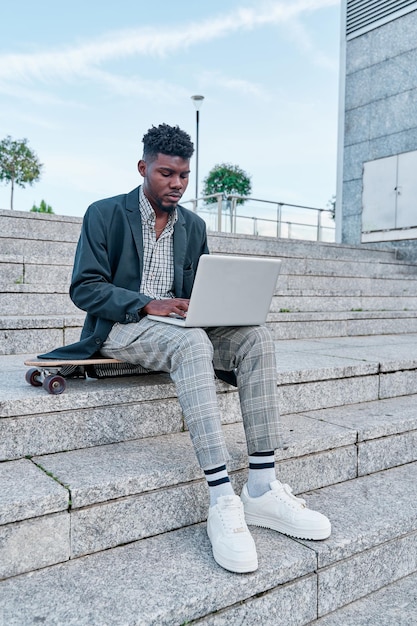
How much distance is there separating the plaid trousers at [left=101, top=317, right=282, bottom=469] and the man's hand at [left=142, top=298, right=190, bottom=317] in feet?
0.16

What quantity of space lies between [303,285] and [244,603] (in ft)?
15.8

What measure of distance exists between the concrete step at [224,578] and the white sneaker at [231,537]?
4cm

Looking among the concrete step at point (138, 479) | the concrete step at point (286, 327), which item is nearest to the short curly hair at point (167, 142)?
the concrete step at point (138, 479)

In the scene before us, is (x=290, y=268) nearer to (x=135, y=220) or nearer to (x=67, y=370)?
(x=135, y=220)

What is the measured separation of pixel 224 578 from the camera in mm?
1682

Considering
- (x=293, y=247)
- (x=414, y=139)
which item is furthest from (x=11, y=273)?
(x=414, y=139)

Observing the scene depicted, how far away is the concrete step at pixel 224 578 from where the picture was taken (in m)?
1.52

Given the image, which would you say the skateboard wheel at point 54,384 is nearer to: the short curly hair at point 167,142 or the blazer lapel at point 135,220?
the blazer lapel at point 135,220

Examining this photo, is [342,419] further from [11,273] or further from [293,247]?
[293,247]

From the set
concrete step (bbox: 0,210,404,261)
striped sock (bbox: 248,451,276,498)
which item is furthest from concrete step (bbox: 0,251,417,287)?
striped sock (bbox: 248,451,276,498)

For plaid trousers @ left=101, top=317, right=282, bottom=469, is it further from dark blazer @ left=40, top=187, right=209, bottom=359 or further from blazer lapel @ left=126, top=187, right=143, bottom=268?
blazer lapel @ left=126, top=187, right=143, bottom=268

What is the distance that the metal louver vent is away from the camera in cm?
948

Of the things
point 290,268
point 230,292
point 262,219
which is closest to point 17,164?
point 262,219

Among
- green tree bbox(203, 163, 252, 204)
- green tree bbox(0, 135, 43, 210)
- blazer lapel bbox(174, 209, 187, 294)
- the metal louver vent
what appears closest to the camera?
blazer lapel bbox(174, 209, 187, 294)
